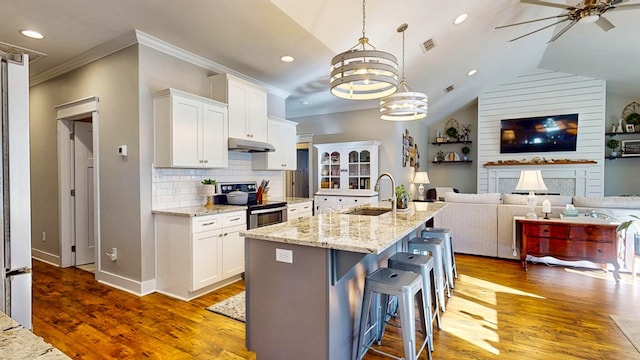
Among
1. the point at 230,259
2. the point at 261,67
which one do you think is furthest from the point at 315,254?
the point at 261,67

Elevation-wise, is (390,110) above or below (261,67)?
below

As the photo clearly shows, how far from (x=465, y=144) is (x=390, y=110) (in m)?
6.72

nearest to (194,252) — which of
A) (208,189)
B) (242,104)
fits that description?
(208,189)

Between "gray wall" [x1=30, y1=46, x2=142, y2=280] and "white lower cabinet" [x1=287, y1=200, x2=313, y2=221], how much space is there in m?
1.85

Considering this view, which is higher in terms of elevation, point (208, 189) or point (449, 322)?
point (208, 189)

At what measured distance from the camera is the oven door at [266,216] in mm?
3727

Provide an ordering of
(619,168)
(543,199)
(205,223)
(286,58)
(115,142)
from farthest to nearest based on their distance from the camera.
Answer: (619,168)
(543,199)
(286,58)
(115,142)
(205,223)

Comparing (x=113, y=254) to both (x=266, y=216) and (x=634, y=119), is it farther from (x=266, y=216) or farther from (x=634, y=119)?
(x=634, y=119)

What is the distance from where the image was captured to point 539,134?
25.2 feet

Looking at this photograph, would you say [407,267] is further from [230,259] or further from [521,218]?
[521,218]

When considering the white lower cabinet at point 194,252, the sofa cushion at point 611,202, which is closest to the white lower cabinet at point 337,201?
the white lower cabinet at point 194,252

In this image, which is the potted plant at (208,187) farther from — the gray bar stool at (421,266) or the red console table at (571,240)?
the red console table at (571,240)

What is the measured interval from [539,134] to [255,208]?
7.45 m

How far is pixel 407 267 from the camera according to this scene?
2.36 m
